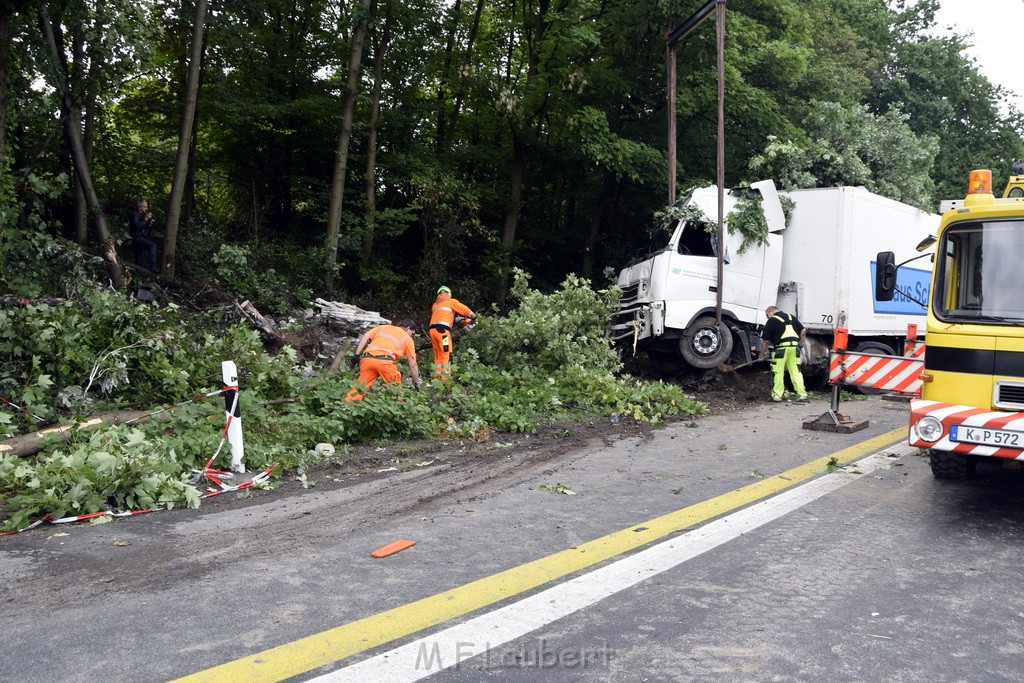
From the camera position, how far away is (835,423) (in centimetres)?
919

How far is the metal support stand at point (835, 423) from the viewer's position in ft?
30.1

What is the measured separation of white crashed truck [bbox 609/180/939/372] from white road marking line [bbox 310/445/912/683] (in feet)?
25.7

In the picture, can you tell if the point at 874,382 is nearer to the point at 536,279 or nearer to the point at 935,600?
the point at 935,600

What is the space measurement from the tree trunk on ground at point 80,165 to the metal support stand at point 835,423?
10.4 metres

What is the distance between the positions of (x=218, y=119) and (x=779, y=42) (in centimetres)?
1285

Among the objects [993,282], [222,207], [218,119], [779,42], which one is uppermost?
[779,42]

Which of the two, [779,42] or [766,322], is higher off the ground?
[779,42]

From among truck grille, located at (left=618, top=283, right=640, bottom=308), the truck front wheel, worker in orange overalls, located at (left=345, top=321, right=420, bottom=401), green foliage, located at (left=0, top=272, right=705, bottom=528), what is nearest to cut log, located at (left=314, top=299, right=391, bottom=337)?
green foliage, located at (left=0, top=272, right=705, bottom=528)

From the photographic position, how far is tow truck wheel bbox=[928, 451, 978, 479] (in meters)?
6.40

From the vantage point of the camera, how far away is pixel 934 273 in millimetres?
5961

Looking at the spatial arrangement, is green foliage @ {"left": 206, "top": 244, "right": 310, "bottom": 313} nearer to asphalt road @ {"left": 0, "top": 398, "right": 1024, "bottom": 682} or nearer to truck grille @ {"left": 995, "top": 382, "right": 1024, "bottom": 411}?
asphalt road @ {"left": 0, "top": 398, "right": 1024, "bottom": 682}

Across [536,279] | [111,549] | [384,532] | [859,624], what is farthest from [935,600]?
[536,279]

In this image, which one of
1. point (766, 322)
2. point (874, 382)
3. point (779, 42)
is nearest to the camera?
point (874, 382)

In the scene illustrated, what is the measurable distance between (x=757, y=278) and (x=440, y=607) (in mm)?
11391
